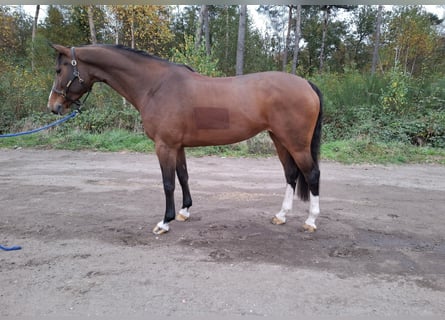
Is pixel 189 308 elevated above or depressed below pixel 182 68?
below

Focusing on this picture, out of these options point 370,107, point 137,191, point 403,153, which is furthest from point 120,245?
point 370,107

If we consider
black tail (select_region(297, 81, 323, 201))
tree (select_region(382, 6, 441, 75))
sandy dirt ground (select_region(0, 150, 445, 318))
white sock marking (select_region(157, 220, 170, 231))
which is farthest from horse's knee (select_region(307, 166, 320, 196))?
tree (select_region(382, 6, 441, 75))

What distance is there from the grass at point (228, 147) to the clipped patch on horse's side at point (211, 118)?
15.7ft

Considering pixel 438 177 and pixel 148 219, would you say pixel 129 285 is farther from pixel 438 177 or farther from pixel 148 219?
pixel 438 177

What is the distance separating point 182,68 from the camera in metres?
3.70

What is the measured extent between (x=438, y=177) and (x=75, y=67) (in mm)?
7123

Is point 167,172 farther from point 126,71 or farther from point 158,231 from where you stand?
point 126,71

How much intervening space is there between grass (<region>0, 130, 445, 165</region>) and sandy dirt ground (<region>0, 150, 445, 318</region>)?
6.99 ft

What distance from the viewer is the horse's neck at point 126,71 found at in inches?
140

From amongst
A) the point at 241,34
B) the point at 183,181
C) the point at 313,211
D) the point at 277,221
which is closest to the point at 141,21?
the point at 241,34

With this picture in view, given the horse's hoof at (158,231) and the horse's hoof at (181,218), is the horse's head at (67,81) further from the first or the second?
the horse's hoof at (181,218)

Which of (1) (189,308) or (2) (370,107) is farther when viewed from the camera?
(2) (370,107)

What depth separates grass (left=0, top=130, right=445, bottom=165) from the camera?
7898 millimetres

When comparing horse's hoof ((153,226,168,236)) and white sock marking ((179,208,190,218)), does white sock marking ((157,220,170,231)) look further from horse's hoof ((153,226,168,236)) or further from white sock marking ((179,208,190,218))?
white sock marking ((179,208,190,218))
